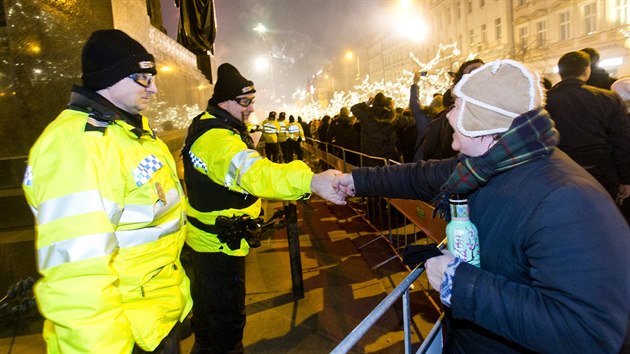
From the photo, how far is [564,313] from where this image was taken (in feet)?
4.10

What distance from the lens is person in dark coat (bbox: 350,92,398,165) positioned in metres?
7.90

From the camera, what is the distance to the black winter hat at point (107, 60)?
2.03 m

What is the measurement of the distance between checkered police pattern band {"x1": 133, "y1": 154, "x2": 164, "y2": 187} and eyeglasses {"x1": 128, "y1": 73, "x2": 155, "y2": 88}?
0.44 meters

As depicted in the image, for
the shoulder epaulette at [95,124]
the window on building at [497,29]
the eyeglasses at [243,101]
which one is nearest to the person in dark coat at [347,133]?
the eyeglasses at [243,101]

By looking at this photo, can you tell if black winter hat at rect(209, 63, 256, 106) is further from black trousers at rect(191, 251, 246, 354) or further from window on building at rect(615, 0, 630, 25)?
window on building at rect(615, 0, 630, 25)

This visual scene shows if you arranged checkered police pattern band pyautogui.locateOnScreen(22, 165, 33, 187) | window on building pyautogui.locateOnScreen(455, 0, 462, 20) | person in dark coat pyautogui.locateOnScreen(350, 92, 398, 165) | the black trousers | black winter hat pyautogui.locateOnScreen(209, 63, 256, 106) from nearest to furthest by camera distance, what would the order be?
checkered police pattern band pyautogui.locateOnScreen(22, 165, 33, 187), the black trousers, black winter hat pyautogui.locateOnScreen(209, 63, 256, 106), person in dark coat pyautogui.locateOnScreen(350, 92, 398, 165), window on building pyautogui.locateOnScreen(455, 0, 462, 20)

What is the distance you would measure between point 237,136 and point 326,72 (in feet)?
343

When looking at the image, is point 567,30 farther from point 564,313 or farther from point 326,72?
point 326,72

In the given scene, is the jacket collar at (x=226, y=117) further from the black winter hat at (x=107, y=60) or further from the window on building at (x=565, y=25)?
the window on building at (x=565, y=25)

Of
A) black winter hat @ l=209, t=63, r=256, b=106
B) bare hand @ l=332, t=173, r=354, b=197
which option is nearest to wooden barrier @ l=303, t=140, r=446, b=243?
bare hand @ l=332, t=173, r=354, b=197

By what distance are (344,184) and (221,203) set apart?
1028mm

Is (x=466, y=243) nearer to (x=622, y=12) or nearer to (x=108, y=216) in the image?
(x=108, y=216)

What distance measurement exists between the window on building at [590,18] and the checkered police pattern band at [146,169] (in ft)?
112

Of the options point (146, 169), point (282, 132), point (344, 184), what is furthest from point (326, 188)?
point (282, 132)
